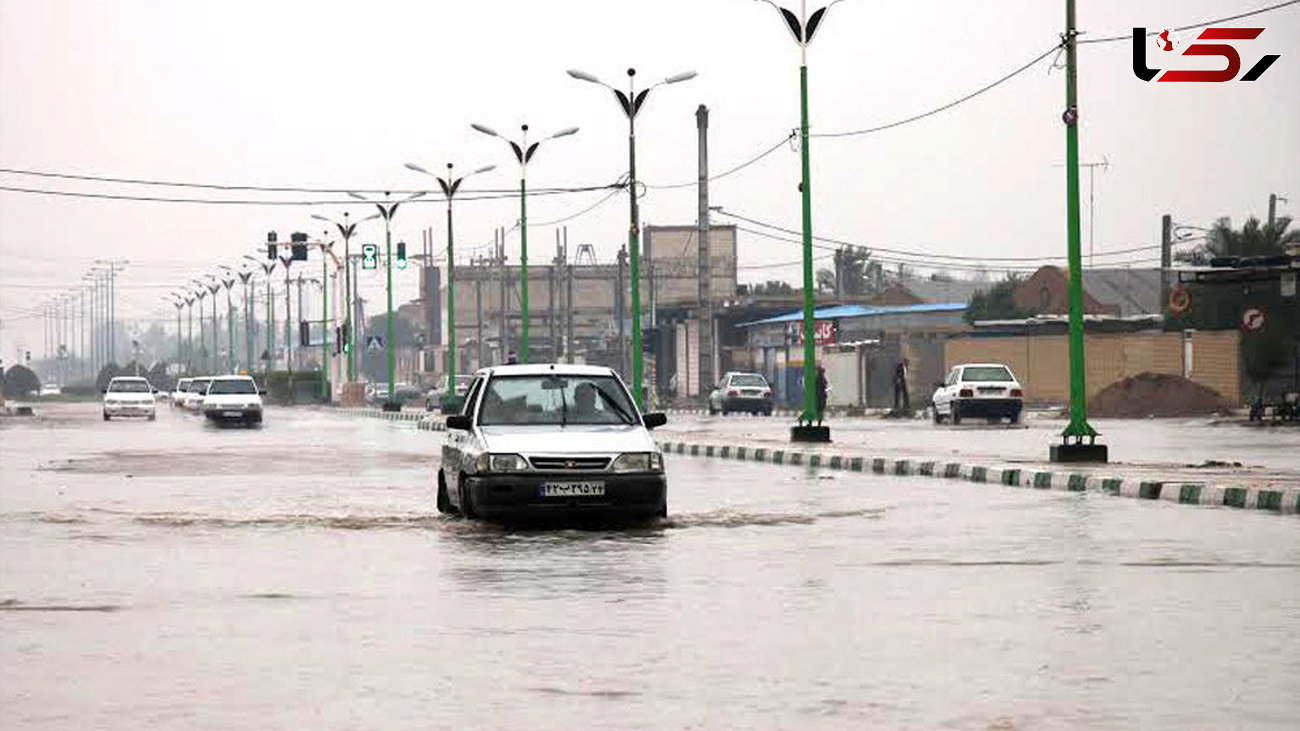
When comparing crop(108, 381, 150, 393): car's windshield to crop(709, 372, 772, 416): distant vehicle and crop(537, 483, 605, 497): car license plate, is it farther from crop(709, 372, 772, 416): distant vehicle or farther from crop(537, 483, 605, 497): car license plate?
crop(537, 483, 605, 497): car license plate

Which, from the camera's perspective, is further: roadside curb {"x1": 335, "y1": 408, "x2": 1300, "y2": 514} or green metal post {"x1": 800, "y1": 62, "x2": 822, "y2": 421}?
green metal post {"x1": 800, "y1": 62, "x2": 822, "y2": 421}

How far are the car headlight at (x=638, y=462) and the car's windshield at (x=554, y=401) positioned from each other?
105 centimetres

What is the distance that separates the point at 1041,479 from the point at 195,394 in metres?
76.8

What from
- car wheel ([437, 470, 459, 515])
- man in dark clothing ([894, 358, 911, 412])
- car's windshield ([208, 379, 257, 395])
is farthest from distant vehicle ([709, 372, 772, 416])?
car wheel ([437, 470, 459, 515])

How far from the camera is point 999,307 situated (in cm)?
9719

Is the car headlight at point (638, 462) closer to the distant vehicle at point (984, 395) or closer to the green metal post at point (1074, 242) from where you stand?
the green metal post at point (1074, 242)

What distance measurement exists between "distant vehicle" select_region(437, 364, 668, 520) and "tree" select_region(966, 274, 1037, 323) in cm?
6915

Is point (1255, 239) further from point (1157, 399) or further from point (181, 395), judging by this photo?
point (181, 395)

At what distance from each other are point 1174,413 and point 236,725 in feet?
190

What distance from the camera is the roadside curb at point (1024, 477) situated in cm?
2491

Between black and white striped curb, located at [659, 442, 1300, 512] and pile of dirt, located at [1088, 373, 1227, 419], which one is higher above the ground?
pile of dirt, located at [1088, 373, 1227, 419]

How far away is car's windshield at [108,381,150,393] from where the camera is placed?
271 ft

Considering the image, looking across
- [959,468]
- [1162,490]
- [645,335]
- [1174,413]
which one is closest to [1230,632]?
[1162,490]

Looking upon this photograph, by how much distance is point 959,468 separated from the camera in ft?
107
